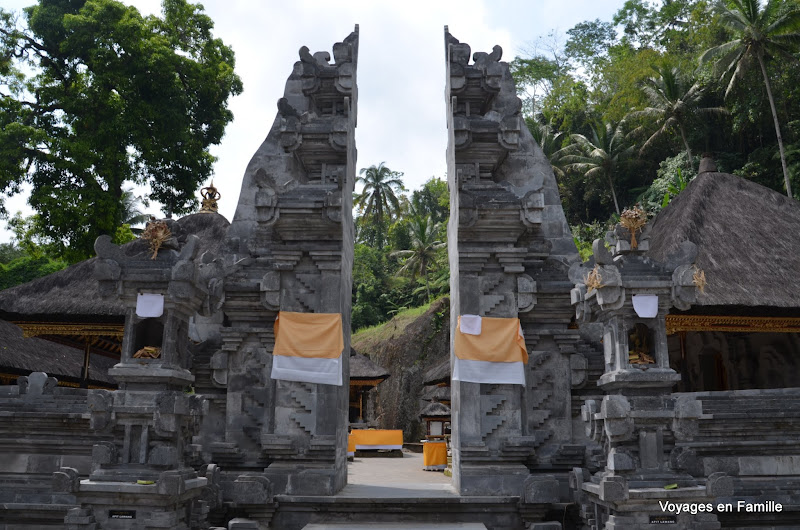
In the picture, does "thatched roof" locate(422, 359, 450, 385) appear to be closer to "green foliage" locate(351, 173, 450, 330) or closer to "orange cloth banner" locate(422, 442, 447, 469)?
"orange cloth banner" locate(422, 442, 447, 469)

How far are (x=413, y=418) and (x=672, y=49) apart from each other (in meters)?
29.1

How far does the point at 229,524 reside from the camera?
31.0ft

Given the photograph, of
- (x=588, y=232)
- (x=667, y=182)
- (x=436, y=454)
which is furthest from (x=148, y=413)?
(x=588, y=232)

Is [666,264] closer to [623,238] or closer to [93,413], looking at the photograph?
[623,238]

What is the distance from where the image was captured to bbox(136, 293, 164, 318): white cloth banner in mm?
8688

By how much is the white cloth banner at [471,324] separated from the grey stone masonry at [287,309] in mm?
2129

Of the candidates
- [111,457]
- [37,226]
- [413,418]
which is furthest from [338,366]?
[413,418]

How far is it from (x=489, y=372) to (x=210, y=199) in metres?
11.0

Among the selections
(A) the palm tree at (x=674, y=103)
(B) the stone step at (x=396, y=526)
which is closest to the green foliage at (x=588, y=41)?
(A) the palm tree at (x=674, y=103)

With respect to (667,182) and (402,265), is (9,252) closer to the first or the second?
(402,265)

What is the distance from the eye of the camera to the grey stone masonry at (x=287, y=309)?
10.4 m

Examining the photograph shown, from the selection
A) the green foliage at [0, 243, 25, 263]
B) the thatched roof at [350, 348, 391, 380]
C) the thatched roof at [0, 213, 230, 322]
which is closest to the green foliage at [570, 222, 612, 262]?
the thatched roof at [350, 348, 391, 380]

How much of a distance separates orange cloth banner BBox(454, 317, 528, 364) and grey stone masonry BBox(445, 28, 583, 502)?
26 cm

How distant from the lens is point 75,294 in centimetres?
1627
